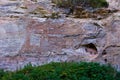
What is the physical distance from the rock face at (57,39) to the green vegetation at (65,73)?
0.88 metres

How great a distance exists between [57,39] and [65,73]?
1.54m

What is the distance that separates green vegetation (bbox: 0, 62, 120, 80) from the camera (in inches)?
235

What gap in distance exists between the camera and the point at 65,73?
6098 millimetres

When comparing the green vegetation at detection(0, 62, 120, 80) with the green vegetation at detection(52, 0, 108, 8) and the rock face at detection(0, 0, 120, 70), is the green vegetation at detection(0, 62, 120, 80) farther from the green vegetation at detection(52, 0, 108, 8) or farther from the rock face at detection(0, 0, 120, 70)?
the green vegetation at detection(52, 0, 108, 8)

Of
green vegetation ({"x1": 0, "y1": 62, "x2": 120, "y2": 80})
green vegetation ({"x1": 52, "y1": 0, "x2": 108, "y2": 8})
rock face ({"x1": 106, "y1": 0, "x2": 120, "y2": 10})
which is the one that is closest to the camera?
green vegetation ({"x1": 0, "y1": 62, "x2": 120, "y2": 80})

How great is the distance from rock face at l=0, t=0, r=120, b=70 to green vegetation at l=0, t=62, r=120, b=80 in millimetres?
875

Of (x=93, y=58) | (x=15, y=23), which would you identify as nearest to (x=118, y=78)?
(x=93, y=58)

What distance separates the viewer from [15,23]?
24.4ft

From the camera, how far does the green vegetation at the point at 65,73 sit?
5.98 m

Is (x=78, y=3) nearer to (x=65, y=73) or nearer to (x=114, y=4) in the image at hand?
(x=114, y=4)

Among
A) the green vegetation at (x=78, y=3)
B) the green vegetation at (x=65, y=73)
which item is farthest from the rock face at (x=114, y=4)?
the green vegetation at (x=65, y=73)

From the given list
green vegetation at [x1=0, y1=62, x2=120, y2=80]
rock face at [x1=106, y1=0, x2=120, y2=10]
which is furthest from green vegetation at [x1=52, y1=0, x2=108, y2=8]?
green vegetation at [x1=0, y1=62, x2=120, y2=80]

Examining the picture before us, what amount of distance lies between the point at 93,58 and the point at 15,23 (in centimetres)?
166

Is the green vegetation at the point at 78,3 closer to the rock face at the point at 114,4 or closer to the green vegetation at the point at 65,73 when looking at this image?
the rock face at the point at 114,4
